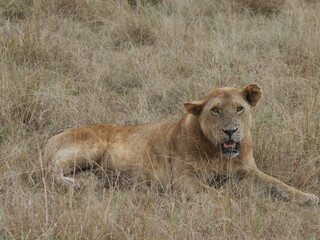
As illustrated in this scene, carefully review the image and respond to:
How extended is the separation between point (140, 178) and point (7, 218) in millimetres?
1461

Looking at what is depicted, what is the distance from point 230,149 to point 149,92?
6.64 ft

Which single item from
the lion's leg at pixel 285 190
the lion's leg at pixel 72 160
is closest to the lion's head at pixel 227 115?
the lion's leg at pixel 285 190

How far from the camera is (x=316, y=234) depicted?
4301 mm

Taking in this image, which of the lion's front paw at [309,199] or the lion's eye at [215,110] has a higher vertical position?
the lion's eye at [215,110]

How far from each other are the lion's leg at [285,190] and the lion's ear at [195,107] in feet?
1.92

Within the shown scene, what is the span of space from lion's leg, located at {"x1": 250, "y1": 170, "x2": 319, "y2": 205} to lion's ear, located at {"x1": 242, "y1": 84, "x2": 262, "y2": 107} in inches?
20.0

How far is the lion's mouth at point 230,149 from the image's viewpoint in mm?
4945

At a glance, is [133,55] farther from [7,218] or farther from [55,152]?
[7,218]

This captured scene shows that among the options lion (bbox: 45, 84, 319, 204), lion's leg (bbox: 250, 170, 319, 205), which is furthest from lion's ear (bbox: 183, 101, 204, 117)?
lion's leg (bbox: 250, 170, 319, 205)

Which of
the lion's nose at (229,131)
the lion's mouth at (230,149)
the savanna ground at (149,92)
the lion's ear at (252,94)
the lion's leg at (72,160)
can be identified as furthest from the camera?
the lion's leg at (72,160)

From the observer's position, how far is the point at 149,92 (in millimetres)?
6828

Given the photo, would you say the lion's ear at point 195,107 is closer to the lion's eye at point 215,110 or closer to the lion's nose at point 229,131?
the lion's eye at point 215,110

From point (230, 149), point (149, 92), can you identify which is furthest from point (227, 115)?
point (149, 92)

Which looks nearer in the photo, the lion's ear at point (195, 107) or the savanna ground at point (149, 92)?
the savanna ground at point (149, 92)
